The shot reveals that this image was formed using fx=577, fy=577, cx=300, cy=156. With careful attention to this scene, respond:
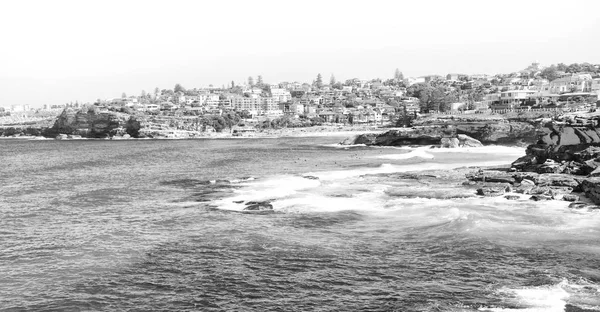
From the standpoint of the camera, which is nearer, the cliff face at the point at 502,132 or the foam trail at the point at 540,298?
the foam trail at the point at 540,298

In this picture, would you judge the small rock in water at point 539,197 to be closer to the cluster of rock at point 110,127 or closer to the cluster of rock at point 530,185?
the cluster of rock at point 530,185

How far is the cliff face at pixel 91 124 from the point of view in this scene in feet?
531

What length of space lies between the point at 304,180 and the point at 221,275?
1194 inches

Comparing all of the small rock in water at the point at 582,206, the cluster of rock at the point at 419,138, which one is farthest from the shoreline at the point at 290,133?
the small rock in water at the point at 582,206

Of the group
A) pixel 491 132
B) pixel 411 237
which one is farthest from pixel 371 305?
pixel 491 132

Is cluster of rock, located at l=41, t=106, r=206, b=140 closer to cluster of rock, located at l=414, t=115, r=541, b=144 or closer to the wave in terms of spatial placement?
cluster of rock, located at l=414, t=115, r=541, b=144

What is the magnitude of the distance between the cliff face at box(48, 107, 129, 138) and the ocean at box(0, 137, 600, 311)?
4499 inches

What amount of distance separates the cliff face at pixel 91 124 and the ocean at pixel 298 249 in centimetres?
11427

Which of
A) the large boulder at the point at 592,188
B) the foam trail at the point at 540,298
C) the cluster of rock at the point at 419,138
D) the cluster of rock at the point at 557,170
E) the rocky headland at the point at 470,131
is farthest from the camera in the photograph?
the rocky headland at the point at 470,131

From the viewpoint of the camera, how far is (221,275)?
79.9ft

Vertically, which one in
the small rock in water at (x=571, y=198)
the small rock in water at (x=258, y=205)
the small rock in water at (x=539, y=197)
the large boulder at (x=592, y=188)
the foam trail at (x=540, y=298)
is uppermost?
the large boulder at (x=592, y=188)

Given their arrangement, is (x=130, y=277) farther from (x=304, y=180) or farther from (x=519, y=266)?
(x=304, y=180)

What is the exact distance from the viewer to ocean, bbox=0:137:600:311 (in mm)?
21391

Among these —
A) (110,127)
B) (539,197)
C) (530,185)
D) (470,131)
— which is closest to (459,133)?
(470,131)
